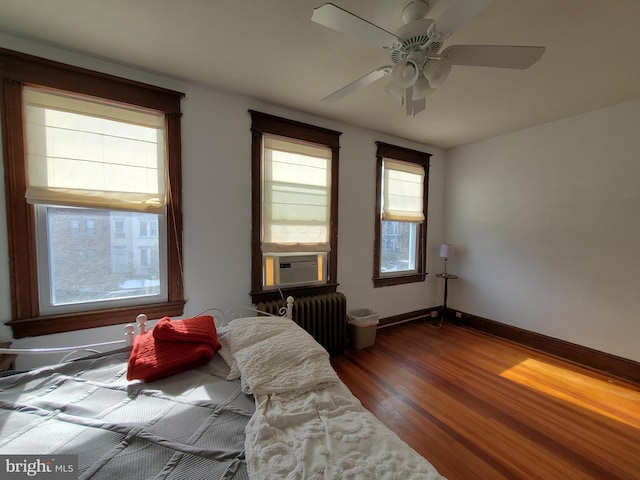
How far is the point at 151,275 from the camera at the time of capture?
2.08 m

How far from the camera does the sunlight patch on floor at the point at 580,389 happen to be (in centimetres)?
194

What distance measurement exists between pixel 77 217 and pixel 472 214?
4376 mm

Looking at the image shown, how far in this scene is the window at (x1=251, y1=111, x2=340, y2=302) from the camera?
245cm

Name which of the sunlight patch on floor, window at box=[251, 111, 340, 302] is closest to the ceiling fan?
window at box=[251, 111, 340, 302]

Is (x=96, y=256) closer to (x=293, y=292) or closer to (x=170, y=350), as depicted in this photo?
(x=170, y=350)

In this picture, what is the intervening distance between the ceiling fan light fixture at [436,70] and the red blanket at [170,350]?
188 cm

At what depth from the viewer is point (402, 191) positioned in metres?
3.49

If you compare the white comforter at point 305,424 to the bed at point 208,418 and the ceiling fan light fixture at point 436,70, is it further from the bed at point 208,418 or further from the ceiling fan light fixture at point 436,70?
the ceiling fan light fixture at point 436,70

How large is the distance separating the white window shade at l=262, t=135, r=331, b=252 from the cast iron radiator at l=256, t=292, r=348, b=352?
54 centimetres

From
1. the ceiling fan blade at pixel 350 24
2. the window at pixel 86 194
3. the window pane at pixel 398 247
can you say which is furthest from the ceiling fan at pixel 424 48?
the window pane at pixel 398 247

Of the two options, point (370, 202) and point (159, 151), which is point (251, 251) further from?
point (370, 202)

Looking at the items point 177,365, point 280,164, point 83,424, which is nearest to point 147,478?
point 83,424
